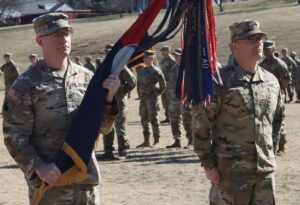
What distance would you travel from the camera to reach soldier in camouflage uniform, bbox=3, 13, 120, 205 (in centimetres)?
463

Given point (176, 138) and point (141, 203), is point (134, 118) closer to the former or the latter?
point (176, 138)

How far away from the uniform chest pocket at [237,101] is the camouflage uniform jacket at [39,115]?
96 cm

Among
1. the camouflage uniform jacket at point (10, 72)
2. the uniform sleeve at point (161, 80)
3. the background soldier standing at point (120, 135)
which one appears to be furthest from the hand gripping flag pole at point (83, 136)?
the camouflage uniform jacket at point (10, 72)

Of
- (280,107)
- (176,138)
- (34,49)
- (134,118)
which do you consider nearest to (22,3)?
(34,49)

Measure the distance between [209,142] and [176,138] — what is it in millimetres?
8510

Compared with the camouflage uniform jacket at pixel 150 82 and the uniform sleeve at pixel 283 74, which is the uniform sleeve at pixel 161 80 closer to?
the camouflage uniform jacket at pixel 150 82

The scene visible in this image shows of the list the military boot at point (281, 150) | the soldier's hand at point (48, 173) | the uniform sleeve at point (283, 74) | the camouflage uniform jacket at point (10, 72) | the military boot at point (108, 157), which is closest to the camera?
the soldier's hand at point (48, 173)

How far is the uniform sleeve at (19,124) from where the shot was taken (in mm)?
4598

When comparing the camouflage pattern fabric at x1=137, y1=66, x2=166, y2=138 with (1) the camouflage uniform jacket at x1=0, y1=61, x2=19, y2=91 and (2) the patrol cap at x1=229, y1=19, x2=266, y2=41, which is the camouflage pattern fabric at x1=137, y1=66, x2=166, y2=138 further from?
(1) the camouflage uniform jacket at x1=0, y1=61, x2=19, y2=91

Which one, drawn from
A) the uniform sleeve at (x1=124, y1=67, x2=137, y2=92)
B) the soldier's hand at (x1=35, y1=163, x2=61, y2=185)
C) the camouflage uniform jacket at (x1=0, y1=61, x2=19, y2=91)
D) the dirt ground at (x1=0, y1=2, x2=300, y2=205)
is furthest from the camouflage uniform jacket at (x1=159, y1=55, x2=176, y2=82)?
the soldier's hand at (x1=35, y1=163, x2=61, y2=185)

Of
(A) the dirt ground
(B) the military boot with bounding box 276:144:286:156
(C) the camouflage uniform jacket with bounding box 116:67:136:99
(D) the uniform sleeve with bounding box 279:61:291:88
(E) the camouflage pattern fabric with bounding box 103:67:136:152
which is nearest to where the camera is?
(A) the dirt ground

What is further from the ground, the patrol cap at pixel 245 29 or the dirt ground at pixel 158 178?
the patrol cap at pixel 245 29

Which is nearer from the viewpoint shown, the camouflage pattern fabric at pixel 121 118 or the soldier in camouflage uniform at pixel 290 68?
the camouflage pattern fabric at pixel 121 118

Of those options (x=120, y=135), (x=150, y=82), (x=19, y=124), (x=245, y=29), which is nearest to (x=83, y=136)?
(x=19, y=124)
